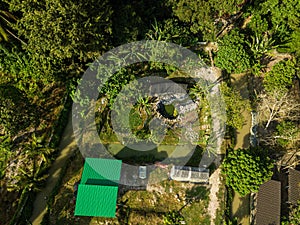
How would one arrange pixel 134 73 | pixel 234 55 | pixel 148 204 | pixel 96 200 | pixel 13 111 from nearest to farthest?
pixel 96 200
pixel 13 111
pixel 148 204
pixel 234 55
pixel 134 73

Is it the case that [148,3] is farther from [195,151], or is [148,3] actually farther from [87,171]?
[87,171]

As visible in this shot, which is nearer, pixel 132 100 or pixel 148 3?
pixel 132 100

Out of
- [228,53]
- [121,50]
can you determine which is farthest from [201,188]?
[121,50]


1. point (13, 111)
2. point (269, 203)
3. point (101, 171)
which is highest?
point (13, 111)

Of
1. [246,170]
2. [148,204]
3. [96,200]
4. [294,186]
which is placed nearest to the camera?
[246,170]

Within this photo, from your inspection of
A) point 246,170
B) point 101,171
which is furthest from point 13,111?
point 246,170

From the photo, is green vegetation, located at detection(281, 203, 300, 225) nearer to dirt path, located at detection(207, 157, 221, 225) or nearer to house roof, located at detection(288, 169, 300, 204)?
house roof, located at detection(288, 169, 300, 204)

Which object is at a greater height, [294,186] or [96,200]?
[294,186]

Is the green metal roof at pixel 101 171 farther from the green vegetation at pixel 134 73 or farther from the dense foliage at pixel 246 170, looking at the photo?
the dense foliage at pixel 246 170

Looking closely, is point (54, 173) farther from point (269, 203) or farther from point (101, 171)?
point (269, 203)
